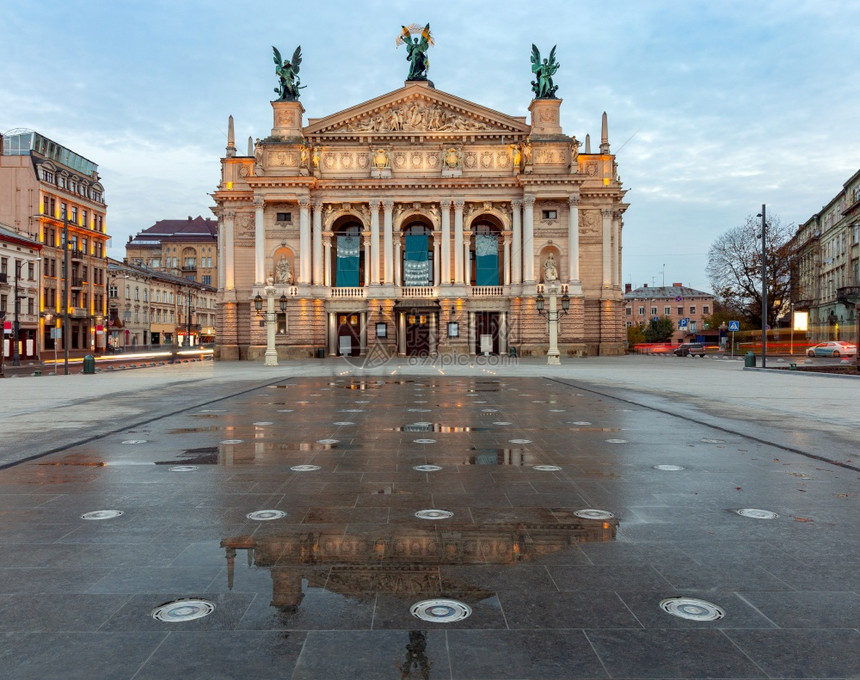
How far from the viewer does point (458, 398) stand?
19.9 metres

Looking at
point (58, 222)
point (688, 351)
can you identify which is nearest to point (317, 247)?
point (58, 222)

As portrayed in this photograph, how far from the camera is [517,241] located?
195ft


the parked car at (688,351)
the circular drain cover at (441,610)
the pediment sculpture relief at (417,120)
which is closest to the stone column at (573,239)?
the pediment sculpture relief at (417,120)

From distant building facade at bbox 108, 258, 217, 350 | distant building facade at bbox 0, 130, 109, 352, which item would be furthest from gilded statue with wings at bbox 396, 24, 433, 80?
distant building facade at bbox 108, 258, 217, 350

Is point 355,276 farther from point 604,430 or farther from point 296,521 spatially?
point 296,521

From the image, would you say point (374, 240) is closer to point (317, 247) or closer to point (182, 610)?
point (317, 247)

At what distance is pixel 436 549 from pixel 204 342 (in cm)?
12268

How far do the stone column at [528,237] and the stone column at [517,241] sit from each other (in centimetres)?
68

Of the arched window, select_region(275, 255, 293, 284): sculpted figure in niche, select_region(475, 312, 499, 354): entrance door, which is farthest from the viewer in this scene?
the arched window

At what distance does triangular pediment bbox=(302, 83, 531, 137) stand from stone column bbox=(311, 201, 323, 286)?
7147 millimetres

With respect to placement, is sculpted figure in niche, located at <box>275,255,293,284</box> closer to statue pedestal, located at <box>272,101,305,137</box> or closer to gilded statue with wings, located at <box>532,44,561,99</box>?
statue pedestal, located at <box>272,101,305,137</box>

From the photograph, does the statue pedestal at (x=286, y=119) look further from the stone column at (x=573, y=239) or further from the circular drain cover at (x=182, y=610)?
the circular drain cover at (x=182, y=610)

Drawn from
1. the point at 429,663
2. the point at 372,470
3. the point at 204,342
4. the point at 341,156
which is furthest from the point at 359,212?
the point at 204,342

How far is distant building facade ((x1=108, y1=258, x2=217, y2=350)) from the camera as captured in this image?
294ft
